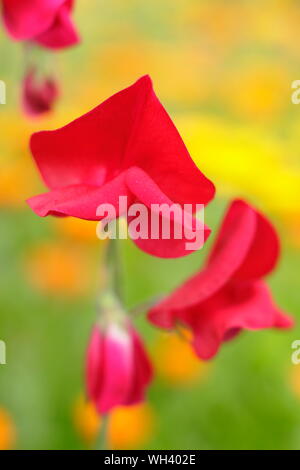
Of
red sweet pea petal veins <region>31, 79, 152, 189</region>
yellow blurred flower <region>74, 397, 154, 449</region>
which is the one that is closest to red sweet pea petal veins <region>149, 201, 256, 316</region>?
red sweet pea petal veins <region>31, 79, 152, 189</region>

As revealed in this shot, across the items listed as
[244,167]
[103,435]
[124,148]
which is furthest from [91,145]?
[244,167]

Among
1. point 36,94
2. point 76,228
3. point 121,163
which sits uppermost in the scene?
point 76,228

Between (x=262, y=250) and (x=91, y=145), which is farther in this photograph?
(x=262, y=250)

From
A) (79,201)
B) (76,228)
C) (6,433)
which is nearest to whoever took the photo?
(79,201)

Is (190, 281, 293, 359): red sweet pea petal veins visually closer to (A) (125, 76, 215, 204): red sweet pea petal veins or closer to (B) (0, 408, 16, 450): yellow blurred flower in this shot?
(A) (125, 76, 215, 204): red sweet pea petal veins

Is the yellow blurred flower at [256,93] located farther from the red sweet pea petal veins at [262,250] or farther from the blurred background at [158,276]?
the red sweet pea petal veins at [262,250]

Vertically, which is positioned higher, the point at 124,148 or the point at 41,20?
the point at 41,20

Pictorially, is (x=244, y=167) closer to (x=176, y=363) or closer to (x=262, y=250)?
(x=176, y=363)
